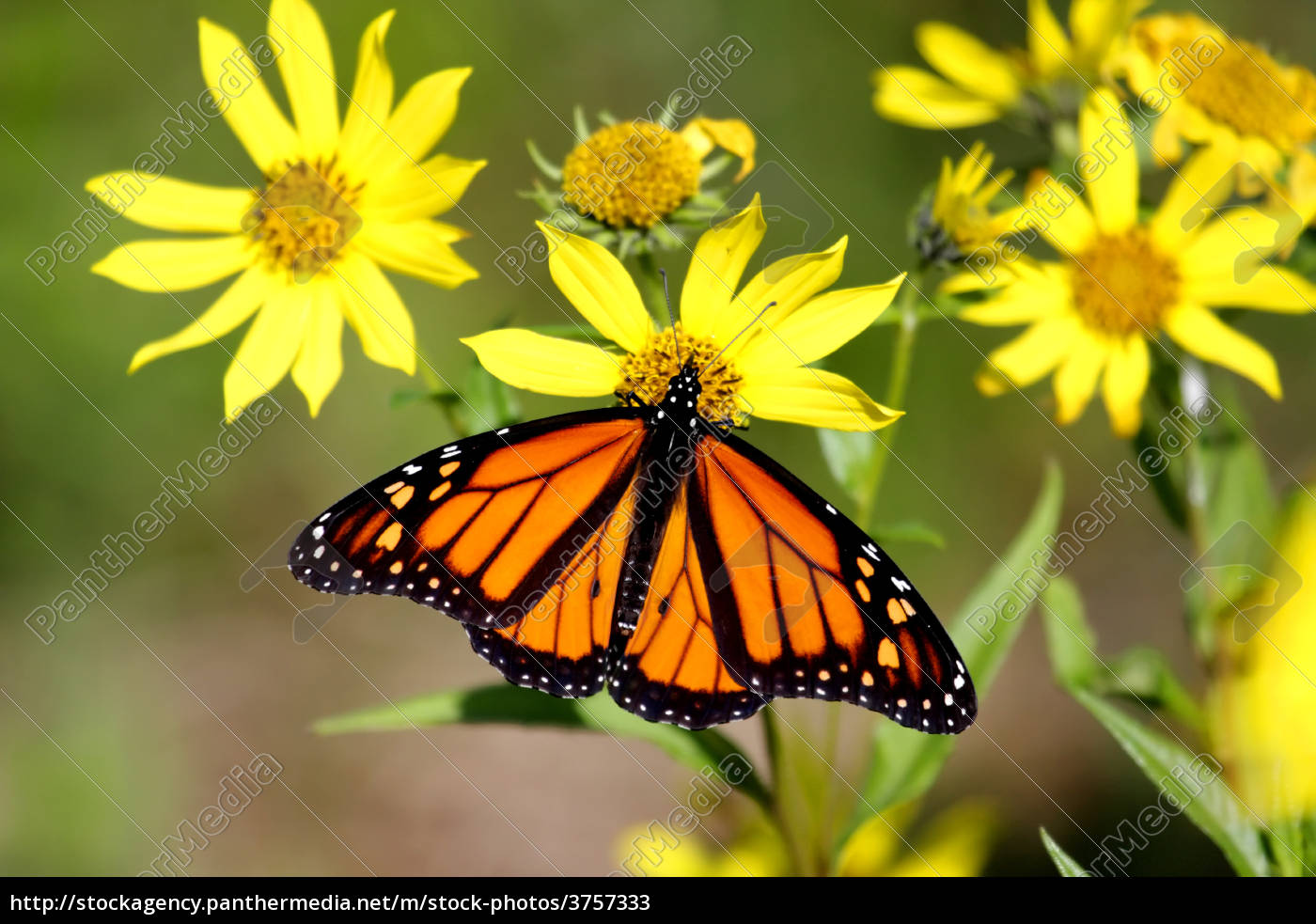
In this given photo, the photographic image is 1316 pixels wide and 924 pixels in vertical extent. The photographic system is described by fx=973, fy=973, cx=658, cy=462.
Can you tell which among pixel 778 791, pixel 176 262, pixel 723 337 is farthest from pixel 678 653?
pixel 176 262

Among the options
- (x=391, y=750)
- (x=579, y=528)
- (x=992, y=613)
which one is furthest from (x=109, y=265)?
(x=391, y=750)

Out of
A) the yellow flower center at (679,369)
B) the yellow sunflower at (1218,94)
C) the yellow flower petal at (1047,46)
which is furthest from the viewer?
the yellow flower petal at (1047,46)

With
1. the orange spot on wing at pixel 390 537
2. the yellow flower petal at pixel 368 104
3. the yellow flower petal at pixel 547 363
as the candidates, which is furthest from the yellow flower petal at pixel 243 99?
the orange spot on wing at pixel 390 537

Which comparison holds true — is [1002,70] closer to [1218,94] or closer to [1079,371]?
[1218,94]

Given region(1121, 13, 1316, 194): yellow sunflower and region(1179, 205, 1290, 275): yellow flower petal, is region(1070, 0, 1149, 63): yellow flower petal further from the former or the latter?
region(1179, 205, 1290, 275): yellow flower petal

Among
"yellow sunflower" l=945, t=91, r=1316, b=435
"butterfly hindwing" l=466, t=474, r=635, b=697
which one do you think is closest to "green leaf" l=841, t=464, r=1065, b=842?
"yellow sunflower" l=945, t=91, r=1316, b=435

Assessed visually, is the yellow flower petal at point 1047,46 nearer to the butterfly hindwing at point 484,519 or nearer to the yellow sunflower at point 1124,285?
the yellow sunflower at point 1124,285

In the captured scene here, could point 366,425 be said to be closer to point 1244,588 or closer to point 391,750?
point 391,750
